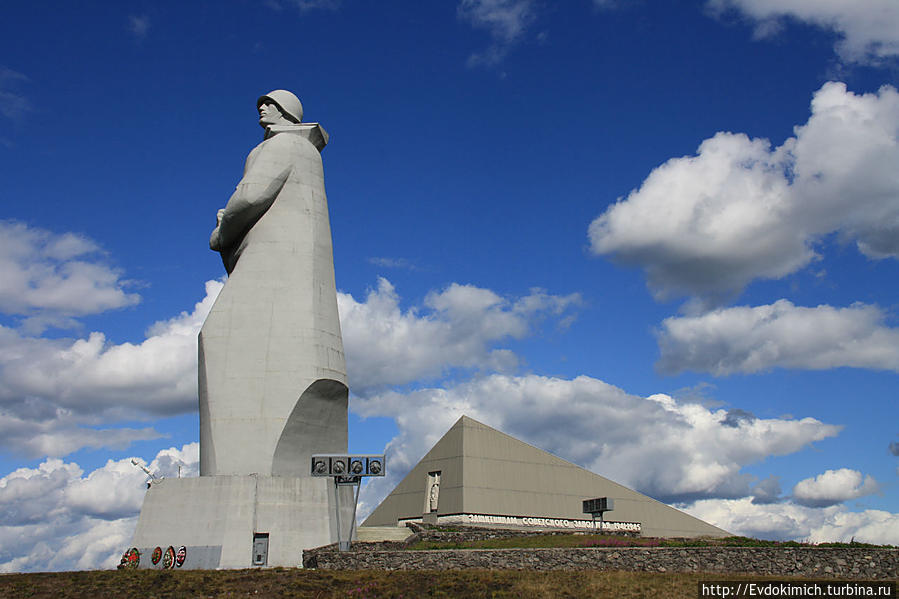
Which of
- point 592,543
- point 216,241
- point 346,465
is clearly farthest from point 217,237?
point 592,543

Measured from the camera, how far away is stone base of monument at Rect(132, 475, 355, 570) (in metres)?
19.6

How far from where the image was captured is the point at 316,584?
50.9ft

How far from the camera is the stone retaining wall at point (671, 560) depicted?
16.4 metres

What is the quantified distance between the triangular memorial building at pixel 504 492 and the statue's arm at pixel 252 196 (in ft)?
50.5

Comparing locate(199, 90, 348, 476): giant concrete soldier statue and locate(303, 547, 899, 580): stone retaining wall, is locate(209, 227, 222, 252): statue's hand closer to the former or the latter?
locate(199, 90, 348, 476): giant concrete soldier statue

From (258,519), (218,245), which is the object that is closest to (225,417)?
(258,519)

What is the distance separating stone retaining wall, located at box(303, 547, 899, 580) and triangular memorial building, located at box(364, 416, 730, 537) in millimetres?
15481

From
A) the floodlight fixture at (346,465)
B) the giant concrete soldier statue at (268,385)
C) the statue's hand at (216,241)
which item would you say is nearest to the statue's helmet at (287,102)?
the giant concrete soldier statue at (268,385)

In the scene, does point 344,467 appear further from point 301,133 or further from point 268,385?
point 301,133

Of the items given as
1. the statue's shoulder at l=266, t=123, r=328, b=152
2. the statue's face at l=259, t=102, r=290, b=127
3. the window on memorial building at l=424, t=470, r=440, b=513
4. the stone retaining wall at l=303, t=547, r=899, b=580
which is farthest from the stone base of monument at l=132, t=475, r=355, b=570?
the window on memorial building at l=424, t=470, r=440, b=513

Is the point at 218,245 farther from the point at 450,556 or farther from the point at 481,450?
the point at 481,450

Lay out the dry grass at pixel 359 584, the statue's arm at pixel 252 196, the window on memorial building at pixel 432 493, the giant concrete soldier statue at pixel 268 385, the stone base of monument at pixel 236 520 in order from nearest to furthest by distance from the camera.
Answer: the dry grass at pixel 359 584 < the stone base of monument at pixel 236 520 < the giant concrete soldier statue at pixel 268 385 < the statue's arm at pixel 252 196 < the window on memorial building at pixel 432 493

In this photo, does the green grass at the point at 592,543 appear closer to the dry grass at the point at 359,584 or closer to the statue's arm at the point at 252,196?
the dry grass at the point at 359,584

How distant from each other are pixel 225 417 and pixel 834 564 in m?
15.3
